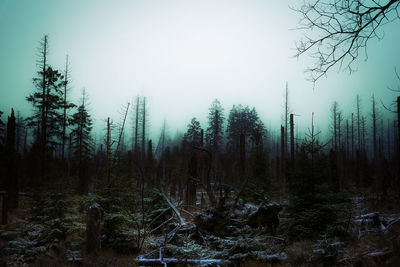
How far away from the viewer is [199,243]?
21.3 feet

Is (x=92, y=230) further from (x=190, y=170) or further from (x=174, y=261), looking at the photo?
(x=190, y=170)

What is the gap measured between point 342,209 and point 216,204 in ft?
13.6

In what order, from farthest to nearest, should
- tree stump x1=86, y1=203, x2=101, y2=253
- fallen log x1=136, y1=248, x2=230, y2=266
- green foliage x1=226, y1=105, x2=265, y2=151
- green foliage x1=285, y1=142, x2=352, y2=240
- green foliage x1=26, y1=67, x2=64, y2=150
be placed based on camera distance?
green foliage x1=226, y1=105, x2=265, y2=151, green foliage x1=26, y1=67, x2=64, y2=150, green foliage x1=285, y1=142, x2=352, y2=240, tree stump x1=86, y1=203, x2=101, y2=253, fallen log x1=136, y1=248, x2=230, y2=266

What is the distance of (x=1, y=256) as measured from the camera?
5699mm

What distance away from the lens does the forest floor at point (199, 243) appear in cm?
468

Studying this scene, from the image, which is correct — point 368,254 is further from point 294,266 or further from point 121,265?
point 121,265

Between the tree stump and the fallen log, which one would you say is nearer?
the fallen log

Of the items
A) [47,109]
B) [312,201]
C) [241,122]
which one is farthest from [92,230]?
[241,122]

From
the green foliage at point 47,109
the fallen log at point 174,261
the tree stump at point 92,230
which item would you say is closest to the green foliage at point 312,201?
the fallen log at point 174,261

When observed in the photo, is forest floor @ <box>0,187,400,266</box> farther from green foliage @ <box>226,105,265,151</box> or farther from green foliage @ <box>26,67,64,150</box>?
green foliage @ <box>226,105,265,151</box>

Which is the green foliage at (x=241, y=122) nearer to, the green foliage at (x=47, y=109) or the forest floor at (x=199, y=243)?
the green foliage at (x=47, y=109)

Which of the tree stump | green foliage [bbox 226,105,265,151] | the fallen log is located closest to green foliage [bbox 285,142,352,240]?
the fallen log

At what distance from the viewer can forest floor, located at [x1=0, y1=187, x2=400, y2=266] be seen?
4680mm

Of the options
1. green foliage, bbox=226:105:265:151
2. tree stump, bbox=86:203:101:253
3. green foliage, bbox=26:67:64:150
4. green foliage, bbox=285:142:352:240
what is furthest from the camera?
green foliage, bbox=226:105:265:151
